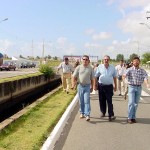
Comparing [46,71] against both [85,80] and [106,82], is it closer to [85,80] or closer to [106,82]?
[85,80]

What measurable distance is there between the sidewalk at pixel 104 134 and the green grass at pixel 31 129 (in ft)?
1.42

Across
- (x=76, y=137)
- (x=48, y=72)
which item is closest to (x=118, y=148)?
(x=76, y=137)

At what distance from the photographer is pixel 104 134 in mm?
9258

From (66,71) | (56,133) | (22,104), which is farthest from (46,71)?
(56,133)

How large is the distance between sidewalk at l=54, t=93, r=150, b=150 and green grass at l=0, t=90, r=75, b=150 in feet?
1.42

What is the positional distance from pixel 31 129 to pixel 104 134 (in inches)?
70.4

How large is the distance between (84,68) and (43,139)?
3.54 m

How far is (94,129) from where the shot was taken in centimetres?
990

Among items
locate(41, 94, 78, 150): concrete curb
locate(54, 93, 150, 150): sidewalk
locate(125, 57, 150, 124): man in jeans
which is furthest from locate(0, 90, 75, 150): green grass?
locate(125, 57, 150, 124): man in jeans

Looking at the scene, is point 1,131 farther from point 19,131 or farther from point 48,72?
point 48,72

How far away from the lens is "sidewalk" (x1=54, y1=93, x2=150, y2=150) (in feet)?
26.3

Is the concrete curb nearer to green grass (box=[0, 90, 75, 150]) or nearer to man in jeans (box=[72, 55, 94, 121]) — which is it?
green grass (box=[0, 90, 75, 150])

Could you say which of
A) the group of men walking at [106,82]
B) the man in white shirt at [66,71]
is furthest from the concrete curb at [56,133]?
the man in white shirt at [66,71]

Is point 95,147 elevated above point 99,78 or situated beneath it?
situated beneath
